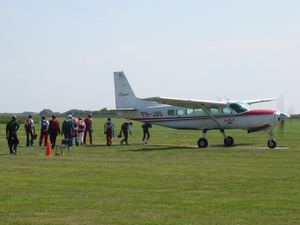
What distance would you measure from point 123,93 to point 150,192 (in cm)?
2649

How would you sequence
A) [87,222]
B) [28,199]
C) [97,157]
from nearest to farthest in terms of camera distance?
[87,222], [28,199], [97,157]

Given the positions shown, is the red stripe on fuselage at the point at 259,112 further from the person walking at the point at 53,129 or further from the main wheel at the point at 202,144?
the person walking at the point at 53,129

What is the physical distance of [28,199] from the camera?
44.1 feet

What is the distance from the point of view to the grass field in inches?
445

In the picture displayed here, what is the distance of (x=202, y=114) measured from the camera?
36000 mm

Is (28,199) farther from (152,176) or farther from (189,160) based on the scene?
(189,160)

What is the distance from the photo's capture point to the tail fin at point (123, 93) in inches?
1591

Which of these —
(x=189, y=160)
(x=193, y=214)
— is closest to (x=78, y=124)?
(x=189, y=160)

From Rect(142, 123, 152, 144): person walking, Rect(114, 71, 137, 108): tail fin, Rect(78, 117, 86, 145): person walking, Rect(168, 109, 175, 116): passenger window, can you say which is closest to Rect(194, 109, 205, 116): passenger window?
Rect(168, 109, 175, 116): passenger window

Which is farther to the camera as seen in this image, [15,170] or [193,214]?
[15,170]

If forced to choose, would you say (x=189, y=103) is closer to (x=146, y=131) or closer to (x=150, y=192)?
(x=146, y=131)

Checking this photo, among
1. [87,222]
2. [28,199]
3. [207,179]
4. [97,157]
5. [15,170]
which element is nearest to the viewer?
[87,222]

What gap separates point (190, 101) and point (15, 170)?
16326 mm

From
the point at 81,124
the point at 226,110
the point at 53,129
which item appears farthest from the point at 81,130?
the point at 226,110
